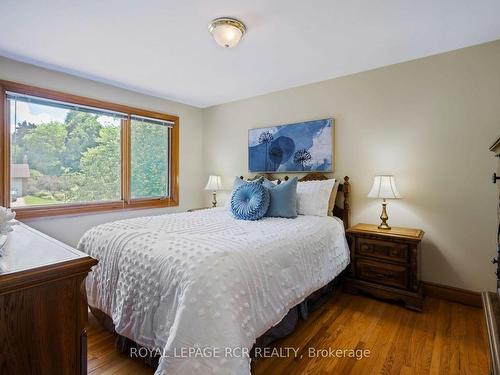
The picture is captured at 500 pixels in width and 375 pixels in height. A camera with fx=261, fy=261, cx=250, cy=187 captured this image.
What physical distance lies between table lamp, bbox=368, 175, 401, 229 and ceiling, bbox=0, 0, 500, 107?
1.20 m

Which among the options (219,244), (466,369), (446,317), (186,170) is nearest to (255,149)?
(186,170)

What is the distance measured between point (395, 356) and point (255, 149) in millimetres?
2769

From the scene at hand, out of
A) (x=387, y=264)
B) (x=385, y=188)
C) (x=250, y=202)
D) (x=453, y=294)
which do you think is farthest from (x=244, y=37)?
(x=453, y=294)

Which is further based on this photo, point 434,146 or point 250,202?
point 250,202

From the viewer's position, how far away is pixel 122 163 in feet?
11.4

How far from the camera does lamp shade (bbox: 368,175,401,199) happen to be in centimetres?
248

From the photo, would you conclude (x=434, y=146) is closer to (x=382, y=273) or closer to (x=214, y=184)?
(x=382, y=273)

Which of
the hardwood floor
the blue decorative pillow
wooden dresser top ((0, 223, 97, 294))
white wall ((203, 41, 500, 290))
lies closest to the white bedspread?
the hardwood floor

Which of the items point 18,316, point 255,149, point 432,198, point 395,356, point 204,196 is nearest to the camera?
point 18,316

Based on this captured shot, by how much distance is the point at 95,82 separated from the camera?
315 centimetres

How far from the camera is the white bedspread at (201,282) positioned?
1.14 m

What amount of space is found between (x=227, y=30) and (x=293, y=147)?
1702 mm

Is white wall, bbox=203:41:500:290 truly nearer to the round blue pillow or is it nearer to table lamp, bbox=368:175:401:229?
table lamp, bbox=368:175:401:229

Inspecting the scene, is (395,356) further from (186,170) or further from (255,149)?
(186,170)
